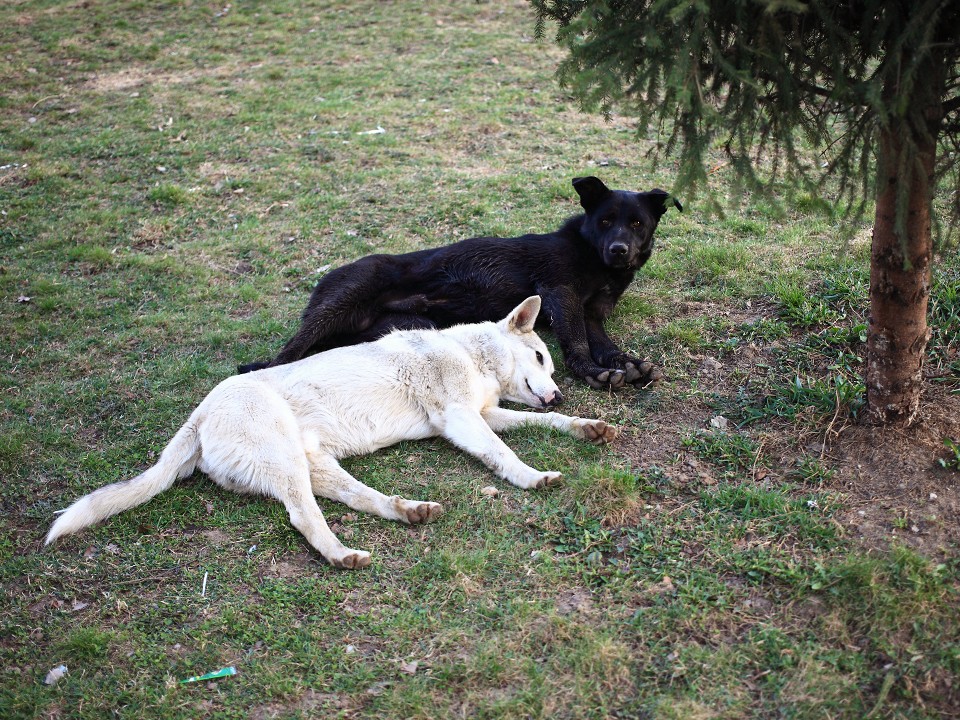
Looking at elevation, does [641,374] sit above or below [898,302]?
below

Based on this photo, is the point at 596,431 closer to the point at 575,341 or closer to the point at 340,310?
the point at 575,341

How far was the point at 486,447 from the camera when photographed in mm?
4617

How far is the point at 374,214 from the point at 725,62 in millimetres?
5482

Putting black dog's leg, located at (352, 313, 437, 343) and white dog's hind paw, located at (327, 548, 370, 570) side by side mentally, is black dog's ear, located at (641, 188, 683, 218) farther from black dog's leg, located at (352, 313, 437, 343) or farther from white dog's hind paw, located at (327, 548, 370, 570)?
white dog's hind paw, located at (327, 548, 370, 570)

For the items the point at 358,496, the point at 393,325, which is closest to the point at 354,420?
the point at 358,496

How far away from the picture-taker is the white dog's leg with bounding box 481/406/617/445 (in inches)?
184

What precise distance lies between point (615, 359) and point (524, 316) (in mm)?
733

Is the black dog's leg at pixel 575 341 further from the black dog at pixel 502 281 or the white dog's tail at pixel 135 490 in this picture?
the white dog's tail at pixel 135 490

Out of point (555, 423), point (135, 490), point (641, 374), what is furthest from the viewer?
point (641, 374)

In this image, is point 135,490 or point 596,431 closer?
point 135,490

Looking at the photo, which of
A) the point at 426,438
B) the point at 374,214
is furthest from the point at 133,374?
the point at 374,214

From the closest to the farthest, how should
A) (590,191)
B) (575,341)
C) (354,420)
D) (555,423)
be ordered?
1. (354,420)
2. (555,423)
3. (575,341)
4. (590,191)

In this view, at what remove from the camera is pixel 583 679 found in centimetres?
319

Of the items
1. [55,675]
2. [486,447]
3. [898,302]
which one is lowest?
[55,675]
